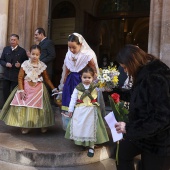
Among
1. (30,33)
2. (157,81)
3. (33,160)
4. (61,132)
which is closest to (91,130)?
(33,160)

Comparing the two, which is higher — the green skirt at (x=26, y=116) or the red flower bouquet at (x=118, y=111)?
the red flower bouquet at (x=118, y=111)

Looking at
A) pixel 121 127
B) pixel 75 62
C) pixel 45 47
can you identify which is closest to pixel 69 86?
pixel 75 62

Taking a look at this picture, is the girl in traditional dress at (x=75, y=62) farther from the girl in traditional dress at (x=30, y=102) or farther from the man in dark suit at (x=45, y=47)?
the man in dark suit at (x=45, y=47)

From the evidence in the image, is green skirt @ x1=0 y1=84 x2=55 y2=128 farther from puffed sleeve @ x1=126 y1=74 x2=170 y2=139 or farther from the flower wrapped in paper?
puffed sleeve @ x1=126 y1=74 x2=170 y2=139

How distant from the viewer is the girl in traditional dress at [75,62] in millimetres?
3773

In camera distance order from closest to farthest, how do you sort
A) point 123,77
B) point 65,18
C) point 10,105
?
1. point 10,105
2. point 123,77
3. point 65,18

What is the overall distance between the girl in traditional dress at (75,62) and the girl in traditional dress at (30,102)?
30cm

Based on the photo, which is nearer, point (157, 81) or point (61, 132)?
point (157, 81)

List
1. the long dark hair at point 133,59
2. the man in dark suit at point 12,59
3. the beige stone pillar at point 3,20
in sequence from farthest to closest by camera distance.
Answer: the beige stone pillar at point 3,20, the man in dark suit at point 12,59, the long dark hair at point 133,59

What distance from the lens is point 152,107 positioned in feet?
7.03

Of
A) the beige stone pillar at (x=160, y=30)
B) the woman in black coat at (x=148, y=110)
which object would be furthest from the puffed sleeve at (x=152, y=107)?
the beige stone pillar at (x=160, y=30)

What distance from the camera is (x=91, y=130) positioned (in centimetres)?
342

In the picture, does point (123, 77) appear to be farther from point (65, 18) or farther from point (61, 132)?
point (65, 18)

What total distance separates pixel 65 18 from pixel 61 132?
593cm
